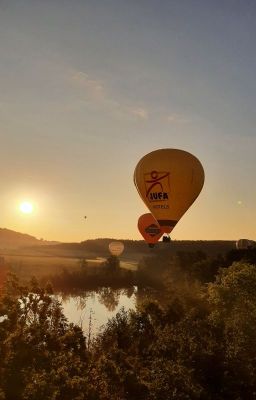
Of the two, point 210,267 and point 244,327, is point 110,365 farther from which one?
point 210,267

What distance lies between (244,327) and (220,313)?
1272 cm

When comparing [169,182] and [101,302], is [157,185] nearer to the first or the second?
[169,182]

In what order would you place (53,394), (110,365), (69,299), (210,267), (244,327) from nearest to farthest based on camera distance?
1. (53,394)
2. (110,365)
3. (244,327)
4. (210,267)
5. (69,299)

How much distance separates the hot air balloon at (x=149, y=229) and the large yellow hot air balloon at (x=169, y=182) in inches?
675

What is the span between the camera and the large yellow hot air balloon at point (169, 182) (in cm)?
3647

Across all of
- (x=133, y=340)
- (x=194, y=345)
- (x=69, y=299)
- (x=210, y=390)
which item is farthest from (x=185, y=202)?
(x=69, y=299)

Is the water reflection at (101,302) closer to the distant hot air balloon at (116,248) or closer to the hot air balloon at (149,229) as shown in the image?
the hot air balloon at (149,229)

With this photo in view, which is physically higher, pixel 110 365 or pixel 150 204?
pixel 150 204

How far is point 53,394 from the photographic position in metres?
18.2

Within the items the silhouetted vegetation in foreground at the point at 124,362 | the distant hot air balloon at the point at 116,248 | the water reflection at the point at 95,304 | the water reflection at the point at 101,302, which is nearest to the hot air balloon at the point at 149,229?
the silhouetted vegetation in foreground at the point at 124,362

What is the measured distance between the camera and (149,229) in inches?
2234

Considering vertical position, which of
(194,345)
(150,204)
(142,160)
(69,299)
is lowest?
(69,299)

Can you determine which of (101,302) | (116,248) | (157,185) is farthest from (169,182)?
(116,248)

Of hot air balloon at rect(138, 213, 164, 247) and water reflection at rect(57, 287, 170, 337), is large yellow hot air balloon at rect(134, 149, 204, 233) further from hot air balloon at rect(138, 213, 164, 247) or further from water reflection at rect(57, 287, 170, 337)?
water reflection at rect(57, 287, 170, 337)
